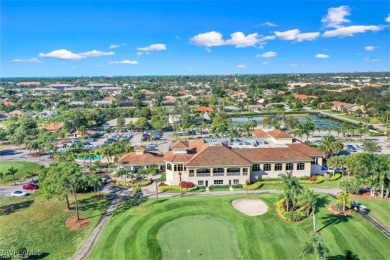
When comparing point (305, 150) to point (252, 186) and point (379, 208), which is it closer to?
point (252, 186)

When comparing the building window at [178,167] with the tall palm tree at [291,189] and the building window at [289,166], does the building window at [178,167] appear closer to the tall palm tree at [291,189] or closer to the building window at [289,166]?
the building window at [289,166]

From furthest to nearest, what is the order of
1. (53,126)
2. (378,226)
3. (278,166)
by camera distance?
(53,126)
(278,166)
(378,226)

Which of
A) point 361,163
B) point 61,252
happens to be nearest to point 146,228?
point 61,252

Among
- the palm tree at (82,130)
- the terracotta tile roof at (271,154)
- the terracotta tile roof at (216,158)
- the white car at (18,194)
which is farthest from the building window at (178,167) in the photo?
the palm tree at (82,130)

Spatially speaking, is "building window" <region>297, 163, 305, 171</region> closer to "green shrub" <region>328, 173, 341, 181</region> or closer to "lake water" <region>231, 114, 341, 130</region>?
"green shrub" <region>328, 173, 341, 181</region>

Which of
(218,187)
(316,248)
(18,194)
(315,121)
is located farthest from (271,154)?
(315,121)

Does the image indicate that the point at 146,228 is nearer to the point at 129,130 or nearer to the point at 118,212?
the point at 118,212
